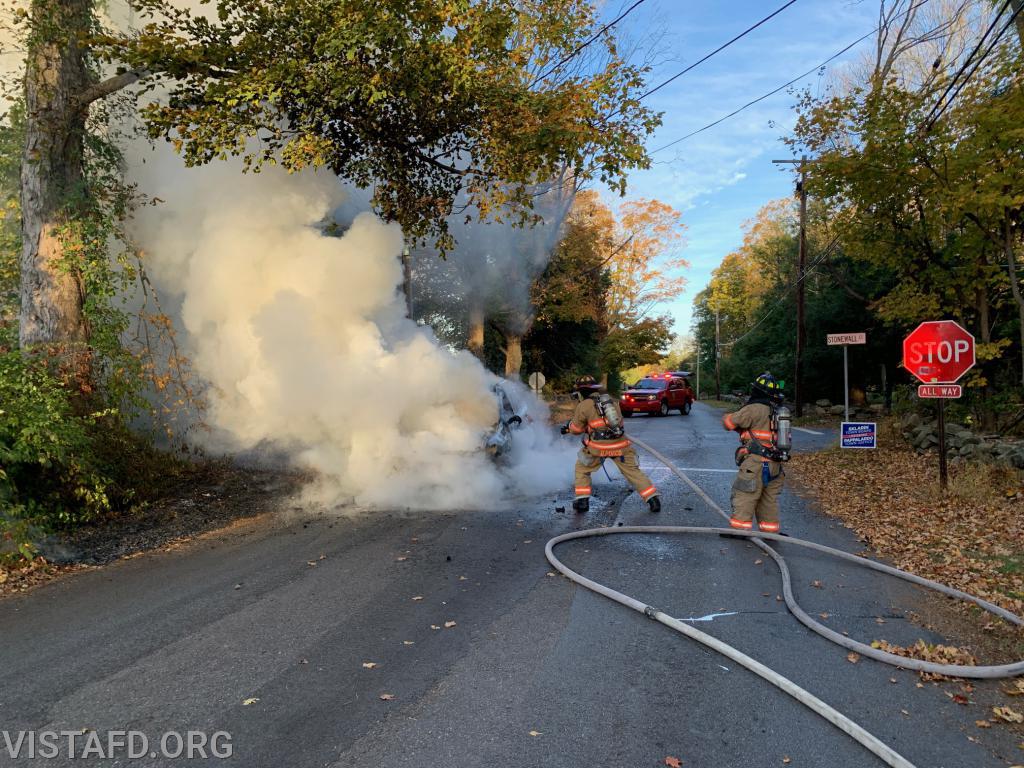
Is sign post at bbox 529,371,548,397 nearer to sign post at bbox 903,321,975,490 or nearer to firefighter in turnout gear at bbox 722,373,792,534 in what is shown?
sign post at bbox 903,321,975,490

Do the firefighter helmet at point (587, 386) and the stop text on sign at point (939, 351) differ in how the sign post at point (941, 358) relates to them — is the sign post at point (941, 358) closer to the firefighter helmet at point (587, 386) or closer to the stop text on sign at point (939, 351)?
the stop text on sign at point (939, 351)

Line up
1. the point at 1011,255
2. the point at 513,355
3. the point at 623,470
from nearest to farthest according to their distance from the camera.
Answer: the point at 623,470 < the point at 1011,255 < the point at 513,355

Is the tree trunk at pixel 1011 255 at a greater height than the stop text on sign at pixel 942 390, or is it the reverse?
the tree trunk at pixel 1011 255

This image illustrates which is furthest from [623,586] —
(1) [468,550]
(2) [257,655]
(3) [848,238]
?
(3) [848,238]

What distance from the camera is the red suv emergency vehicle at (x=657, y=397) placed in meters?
25.5

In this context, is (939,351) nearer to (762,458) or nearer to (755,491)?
(762,458)

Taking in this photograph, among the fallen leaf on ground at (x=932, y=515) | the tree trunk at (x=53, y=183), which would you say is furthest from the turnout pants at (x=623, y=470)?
the tree trunk at (x=53, y=183)

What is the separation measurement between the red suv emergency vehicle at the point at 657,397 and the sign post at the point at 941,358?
54.2ft

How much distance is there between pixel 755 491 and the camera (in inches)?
251

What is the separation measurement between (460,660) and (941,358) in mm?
7647

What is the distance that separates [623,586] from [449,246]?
6.58m

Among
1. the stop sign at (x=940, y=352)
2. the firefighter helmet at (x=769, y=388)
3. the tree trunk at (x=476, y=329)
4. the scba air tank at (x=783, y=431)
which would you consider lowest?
the scba air tank at (x=783, y=431)

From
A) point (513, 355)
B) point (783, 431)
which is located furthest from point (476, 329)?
point (783, 431)

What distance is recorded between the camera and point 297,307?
843 cm
